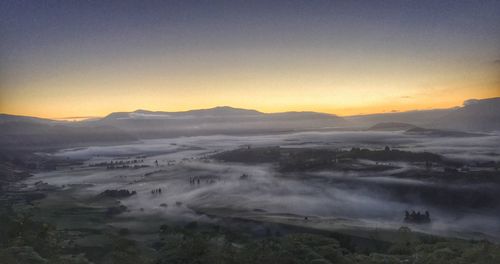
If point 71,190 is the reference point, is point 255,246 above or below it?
above

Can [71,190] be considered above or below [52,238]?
below

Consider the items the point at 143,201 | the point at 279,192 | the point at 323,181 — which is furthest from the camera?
the point at 323,181

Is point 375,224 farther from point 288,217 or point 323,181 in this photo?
point 323,181

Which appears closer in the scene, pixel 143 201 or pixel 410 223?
pixel 410 223

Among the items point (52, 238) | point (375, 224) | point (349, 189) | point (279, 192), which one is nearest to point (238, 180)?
point (279, 192)

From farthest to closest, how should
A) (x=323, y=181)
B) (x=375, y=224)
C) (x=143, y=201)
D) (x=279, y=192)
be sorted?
(x=323, y=181) < (x=279, y=192) < (x=143, y=201) < (x=375, y=224)

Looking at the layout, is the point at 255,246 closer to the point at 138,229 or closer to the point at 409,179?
the point at 138,229

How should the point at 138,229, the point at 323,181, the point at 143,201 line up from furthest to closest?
1. the point at 323,181
2. the point at 143,201
3. the point at 138,229

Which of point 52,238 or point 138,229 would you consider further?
point 138,229

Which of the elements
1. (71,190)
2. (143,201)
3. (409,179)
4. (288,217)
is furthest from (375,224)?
(71,190)
